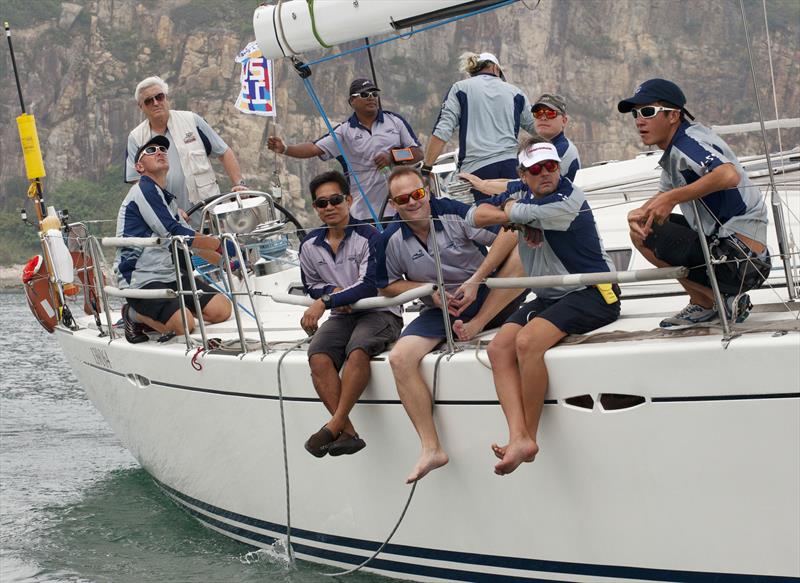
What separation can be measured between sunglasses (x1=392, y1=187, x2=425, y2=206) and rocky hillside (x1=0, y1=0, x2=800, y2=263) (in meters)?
41.7

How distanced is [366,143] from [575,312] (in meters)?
2.39

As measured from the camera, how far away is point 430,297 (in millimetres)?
4988

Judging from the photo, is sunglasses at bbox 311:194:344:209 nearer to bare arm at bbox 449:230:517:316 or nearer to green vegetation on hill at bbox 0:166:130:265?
bare arm at bbox 449:230:517:316

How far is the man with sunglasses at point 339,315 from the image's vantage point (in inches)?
195

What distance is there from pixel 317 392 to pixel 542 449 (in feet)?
3.61

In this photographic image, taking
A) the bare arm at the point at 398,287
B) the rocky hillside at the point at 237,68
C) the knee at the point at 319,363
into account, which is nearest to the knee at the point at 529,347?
the bare arm at the point at 398,287

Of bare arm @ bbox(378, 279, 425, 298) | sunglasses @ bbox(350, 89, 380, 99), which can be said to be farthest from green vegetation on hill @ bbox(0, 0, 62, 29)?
bare arm @ bbox(378, 279, 425, 298)

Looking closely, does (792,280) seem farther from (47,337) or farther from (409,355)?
(47,337)

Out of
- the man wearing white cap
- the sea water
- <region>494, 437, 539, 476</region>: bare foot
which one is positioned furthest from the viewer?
the man wearing white cap

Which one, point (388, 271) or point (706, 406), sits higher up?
point (388, 271)

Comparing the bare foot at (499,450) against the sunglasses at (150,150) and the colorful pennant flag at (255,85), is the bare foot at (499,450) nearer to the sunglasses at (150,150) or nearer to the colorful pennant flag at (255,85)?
the sunglasses at (150,150)

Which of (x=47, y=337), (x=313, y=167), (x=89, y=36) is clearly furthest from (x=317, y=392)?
(x=89, y=36)

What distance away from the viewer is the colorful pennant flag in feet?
29.8

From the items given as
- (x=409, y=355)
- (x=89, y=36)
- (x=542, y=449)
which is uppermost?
(x=89, y=36)
